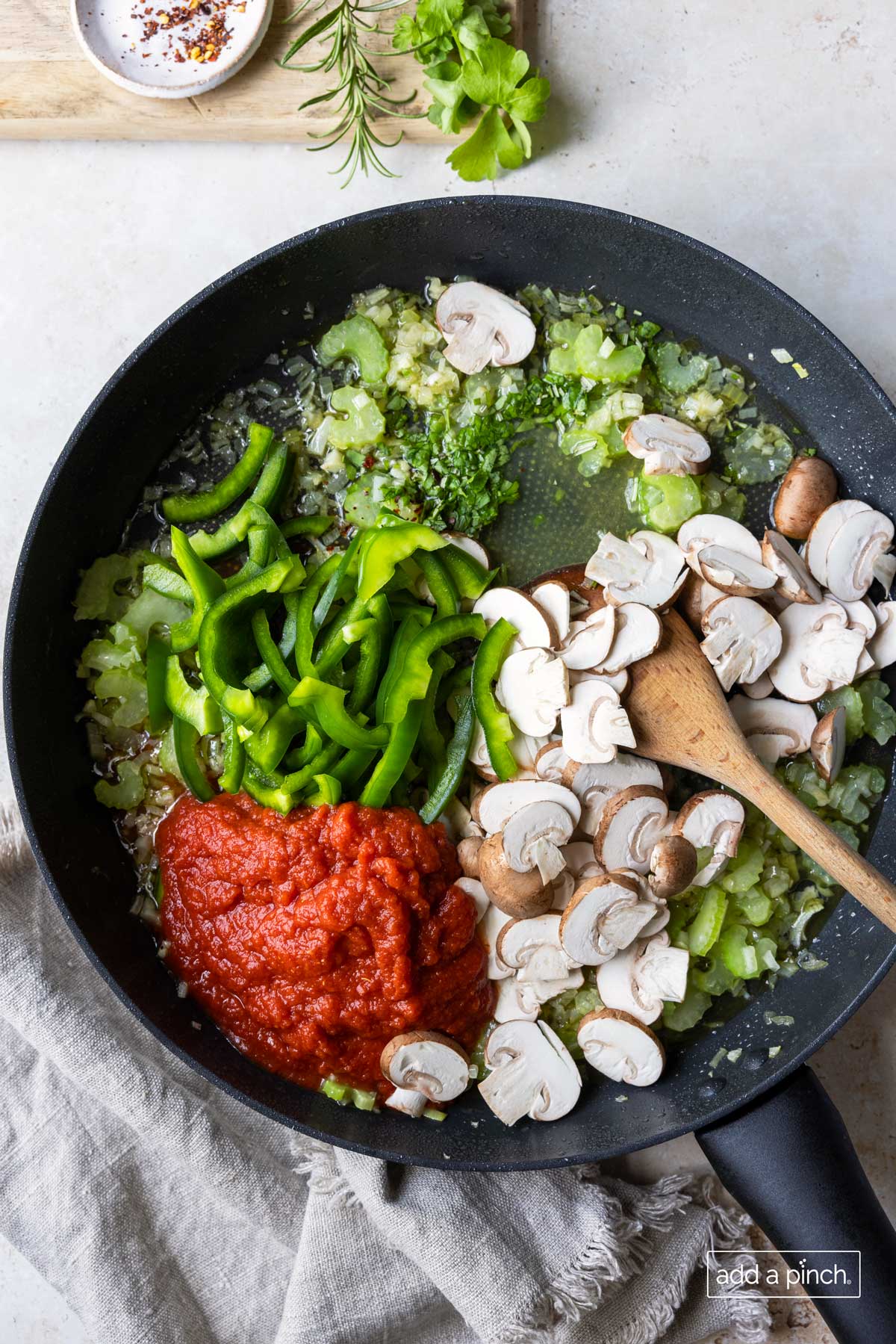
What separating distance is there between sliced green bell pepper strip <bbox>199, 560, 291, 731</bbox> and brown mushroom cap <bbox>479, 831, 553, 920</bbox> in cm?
57

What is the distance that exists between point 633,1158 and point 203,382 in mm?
2159

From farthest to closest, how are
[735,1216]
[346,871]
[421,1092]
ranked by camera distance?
[735,1216] → [421,1092] → [346,871]

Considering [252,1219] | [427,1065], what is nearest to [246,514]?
[427,1065]

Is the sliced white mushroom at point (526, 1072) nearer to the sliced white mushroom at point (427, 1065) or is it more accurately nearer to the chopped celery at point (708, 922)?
the sliced white mushroom at point (427, 1065)

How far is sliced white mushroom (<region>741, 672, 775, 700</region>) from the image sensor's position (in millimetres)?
2449

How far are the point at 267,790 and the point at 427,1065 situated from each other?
687 mm

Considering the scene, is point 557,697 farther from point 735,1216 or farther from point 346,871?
point 735,1216

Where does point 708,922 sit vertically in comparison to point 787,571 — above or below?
below

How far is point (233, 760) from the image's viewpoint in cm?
240

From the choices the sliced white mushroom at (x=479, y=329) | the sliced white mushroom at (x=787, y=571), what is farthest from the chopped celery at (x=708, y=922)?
the sliced white mushroom at (x=479, y=329)

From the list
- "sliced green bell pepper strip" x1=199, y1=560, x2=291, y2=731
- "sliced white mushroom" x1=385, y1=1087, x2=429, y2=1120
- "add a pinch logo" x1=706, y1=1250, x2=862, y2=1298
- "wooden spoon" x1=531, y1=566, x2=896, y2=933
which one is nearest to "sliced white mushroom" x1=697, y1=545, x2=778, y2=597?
"wooden spoon" x1=531, y1=566, x2=896, y2=933

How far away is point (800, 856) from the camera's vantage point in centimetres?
252

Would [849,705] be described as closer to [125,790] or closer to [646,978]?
[646,978]

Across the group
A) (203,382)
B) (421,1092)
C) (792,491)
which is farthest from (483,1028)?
(203,382)
